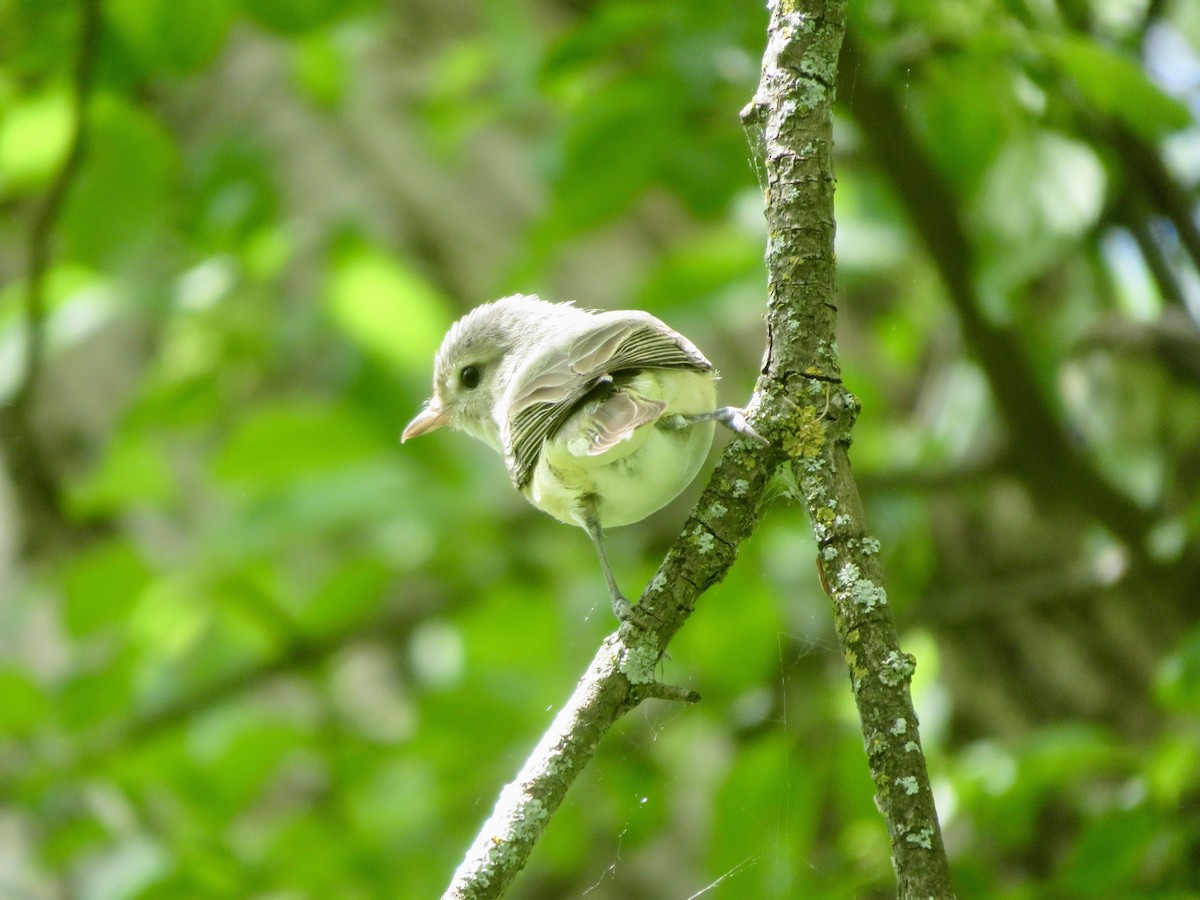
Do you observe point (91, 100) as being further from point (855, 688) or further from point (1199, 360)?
point (1199, 360)

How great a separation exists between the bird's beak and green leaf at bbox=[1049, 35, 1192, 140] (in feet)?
4.98

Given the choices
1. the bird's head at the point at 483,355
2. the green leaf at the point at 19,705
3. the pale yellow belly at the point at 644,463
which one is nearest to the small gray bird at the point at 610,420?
the pale yellow belly at the point at 644,463

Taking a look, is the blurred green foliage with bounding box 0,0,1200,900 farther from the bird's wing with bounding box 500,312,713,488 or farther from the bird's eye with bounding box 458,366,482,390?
the bird's wing with bounding box 500,312,713,488

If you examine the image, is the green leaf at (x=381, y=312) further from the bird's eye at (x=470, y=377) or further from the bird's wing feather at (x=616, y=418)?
the bird's wing feather at (x=616, y=418)

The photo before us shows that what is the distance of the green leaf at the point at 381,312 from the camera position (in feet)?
11.4

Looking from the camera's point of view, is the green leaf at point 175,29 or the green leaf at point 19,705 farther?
the green leaf at point 19,705

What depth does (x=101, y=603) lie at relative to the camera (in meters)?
3.38

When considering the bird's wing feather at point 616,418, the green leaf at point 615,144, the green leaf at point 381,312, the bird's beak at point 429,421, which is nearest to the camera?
the bird's wing feather at point 616,418

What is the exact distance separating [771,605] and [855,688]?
1909mm

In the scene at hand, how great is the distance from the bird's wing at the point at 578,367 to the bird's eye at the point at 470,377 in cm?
56

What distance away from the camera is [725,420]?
6.01 feet

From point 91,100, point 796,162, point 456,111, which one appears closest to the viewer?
point 796,162

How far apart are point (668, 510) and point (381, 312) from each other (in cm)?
118

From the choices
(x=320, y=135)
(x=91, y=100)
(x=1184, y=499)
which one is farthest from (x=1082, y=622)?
(x=320, y=135)
